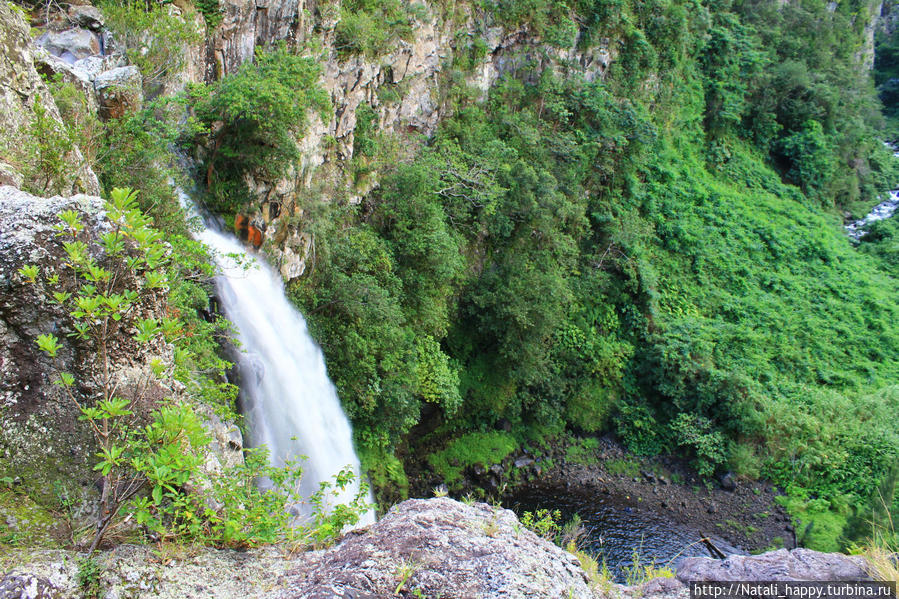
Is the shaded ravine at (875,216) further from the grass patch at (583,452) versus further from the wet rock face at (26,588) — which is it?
the wet rock face at (26,588)

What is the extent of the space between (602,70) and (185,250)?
1635cm

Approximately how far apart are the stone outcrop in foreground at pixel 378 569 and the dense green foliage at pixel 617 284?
22.0 ft

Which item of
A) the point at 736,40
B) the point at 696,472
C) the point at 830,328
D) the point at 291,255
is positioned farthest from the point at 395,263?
the point at 736,40

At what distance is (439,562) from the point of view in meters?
3.23

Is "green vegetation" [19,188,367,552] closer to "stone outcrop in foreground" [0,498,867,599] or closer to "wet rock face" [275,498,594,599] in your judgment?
"stone outcrop in foreground" [0,498,867,599]

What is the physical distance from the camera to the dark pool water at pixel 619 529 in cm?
1157

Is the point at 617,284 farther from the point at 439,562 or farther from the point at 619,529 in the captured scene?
the point at 439,562

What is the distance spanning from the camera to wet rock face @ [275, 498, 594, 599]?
3057mm

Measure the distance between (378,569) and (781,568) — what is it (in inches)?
126

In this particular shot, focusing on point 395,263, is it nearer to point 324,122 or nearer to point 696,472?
point 324,122

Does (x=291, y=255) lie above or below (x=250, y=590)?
above

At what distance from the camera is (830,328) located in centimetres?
1722

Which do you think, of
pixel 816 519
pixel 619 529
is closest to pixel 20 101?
pixel 619 529

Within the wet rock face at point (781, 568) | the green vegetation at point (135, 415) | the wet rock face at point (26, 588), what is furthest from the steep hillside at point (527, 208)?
the wet rock face at point (781, 568)
